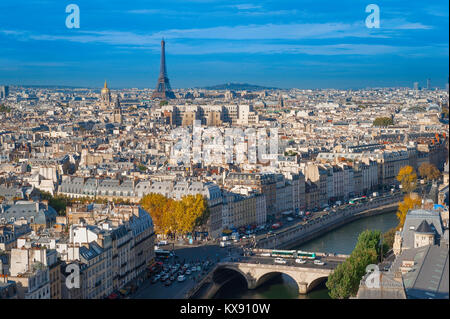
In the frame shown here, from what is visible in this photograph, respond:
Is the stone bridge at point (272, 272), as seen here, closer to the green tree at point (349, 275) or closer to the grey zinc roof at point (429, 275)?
the green tree at point (349, 275)

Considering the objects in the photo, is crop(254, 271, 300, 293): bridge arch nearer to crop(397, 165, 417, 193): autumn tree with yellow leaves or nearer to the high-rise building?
crop(397, 165, 417, 193): autumn tree with yellow leaves

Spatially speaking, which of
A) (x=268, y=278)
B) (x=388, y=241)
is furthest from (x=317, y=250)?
(x=268, y=278)

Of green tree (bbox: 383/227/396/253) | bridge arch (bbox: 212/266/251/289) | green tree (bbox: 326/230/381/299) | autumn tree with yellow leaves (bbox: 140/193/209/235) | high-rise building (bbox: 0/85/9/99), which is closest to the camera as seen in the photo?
green tree (bbox: 326/230/381/299)

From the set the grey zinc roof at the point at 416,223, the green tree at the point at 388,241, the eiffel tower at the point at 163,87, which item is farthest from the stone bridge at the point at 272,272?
the eiffel tower at the point at 163,87

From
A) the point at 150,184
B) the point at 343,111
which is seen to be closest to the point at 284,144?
the point at 150,184

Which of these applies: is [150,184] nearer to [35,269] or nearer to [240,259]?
[240,259]

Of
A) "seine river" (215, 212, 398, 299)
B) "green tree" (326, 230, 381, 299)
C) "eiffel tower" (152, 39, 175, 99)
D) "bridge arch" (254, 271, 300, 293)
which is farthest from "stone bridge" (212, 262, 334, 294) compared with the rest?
"eiffel tower" (152, 39, 175, 99)

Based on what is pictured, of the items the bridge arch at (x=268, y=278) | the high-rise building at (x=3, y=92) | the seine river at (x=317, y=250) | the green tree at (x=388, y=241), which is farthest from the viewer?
the high-rise building at (x=3, y=92)
